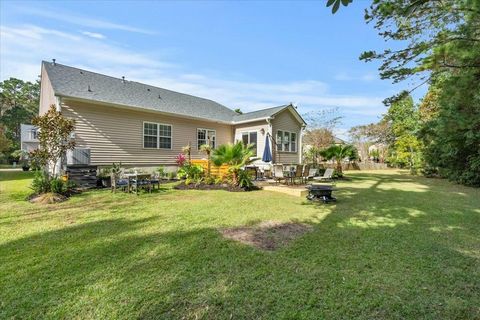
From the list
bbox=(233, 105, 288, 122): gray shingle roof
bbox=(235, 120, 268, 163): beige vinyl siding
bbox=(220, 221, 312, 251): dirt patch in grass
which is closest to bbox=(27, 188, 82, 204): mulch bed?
bbox=(220, 221, 312, 251): dirt patch in grass

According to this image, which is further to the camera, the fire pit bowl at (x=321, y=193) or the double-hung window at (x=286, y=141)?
the double-hung window at (x=286, y=141)

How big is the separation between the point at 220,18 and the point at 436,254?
1072 centimetres

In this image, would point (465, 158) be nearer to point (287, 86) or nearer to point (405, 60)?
point (405, 60)

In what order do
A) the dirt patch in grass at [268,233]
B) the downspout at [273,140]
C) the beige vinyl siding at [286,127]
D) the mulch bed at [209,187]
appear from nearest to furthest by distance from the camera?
the dirt patch in grass at [268,233]
the mulch bed at [209,187]
the downspout at [273,140]
the beige vinyl siding at [286,127]

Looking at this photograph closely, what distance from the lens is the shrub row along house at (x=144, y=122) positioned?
37.4 feet

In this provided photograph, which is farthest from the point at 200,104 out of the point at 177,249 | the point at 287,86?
the point at 177,249

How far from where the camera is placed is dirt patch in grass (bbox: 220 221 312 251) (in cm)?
424

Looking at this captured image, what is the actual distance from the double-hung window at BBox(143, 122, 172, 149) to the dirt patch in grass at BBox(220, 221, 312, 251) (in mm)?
10149

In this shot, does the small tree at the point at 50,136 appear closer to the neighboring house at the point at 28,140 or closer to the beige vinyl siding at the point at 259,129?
the beige vinyl siding at the point at 259,129

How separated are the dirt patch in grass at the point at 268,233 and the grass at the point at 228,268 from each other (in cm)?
19

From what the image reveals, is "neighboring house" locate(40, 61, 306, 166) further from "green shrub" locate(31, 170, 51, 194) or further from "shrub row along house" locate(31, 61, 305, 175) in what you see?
"green shrub" locate(31, 170, 51, 194)

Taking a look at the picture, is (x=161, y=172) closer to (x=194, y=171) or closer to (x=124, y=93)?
(x=194, y=171)

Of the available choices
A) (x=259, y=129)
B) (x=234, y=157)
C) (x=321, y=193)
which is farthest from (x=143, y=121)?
(x=321, y=193)

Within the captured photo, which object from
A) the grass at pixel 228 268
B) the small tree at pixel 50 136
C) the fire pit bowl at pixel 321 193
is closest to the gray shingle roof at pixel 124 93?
the small tree at pixel 50 136
